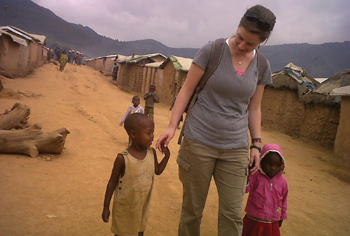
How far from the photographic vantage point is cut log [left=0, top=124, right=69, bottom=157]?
3.82 meters

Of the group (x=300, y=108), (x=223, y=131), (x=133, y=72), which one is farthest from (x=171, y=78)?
(x=223, y=131)

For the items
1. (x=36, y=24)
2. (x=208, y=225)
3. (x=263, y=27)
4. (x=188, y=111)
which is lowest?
(x=208, y=225)

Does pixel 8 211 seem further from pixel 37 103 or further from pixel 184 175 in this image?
pixel 37 103

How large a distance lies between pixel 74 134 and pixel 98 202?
10.3 feet

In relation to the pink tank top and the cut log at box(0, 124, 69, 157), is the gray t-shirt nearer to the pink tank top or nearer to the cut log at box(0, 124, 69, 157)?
the pink tank top

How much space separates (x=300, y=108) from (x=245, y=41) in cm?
1006

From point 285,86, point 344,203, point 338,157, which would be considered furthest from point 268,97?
point 344,203

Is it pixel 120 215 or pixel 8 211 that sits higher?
pixel 120 215

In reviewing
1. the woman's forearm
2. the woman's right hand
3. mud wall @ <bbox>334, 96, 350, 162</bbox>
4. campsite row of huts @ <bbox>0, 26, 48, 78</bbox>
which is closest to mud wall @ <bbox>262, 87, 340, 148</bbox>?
mud wall @ <bbox>334, 96, 350, 162</bbox>

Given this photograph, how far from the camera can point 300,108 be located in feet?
34.7

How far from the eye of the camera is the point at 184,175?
74.4 inches

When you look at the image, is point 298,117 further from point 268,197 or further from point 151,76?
point 151,76

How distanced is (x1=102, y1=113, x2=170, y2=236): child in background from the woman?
0.15 m

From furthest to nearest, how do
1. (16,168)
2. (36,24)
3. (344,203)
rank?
(36,24)
(344,203)
(16,168)
